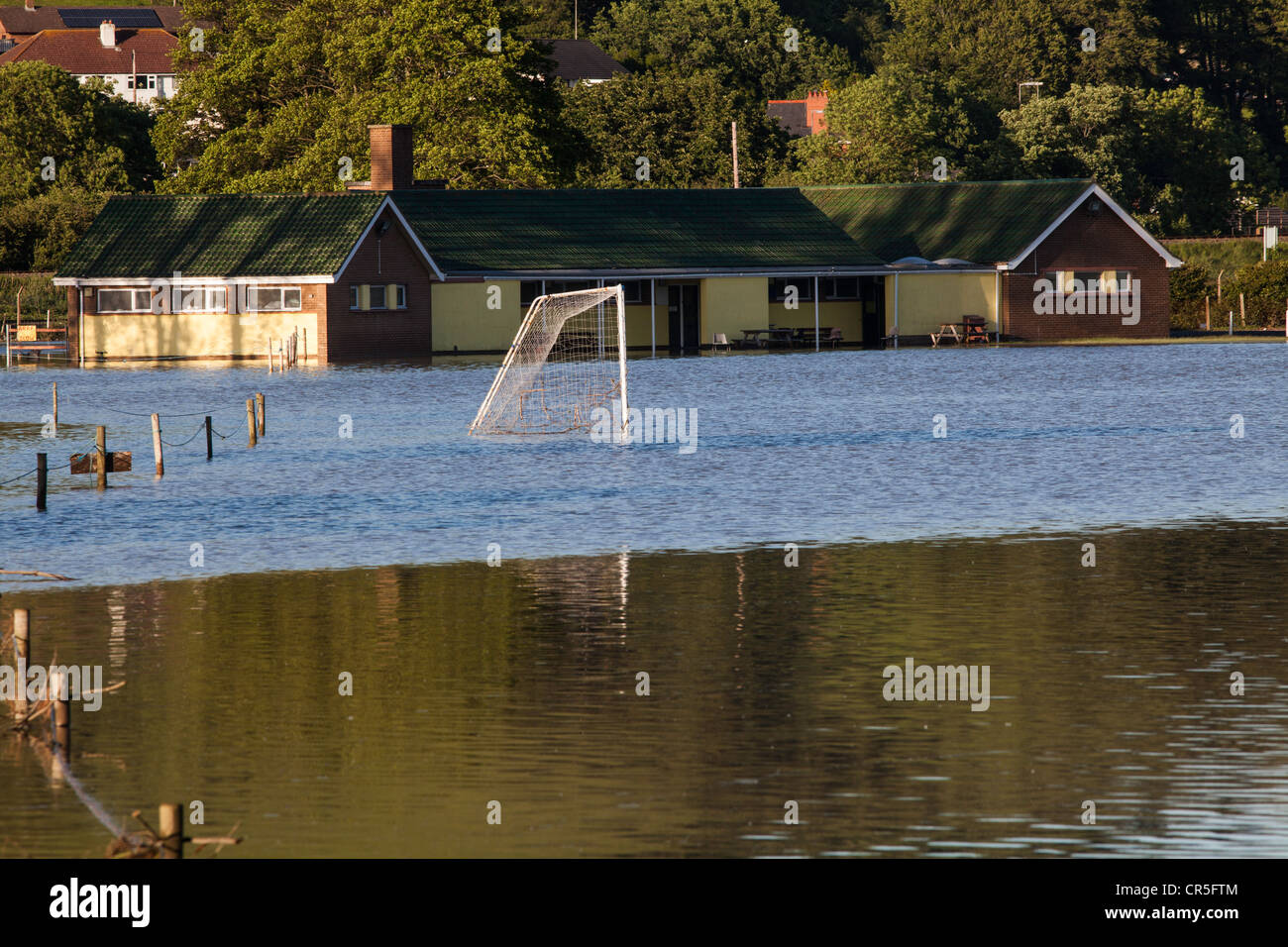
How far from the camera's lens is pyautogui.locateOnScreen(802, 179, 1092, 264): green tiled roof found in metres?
71.7

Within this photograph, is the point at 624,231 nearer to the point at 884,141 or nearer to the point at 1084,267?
the point at 1084,267

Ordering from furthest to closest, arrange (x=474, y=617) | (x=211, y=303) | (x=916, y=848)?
(x=211, y=303) < (x=474, y=617) < (x=916, y=848)

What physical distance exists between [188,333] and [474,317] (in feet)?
29.2

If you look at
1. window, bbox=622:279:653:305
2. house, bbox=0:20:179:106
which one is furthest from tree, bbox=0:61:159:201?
house, bbox=0:20:179:106

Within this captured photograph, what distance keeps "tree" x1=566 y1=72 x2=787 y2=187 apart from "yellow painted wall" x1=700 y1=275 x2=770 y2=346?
2603 cm

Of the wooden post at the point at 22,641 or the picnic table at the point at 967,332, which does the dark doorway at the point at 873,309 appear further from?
the wooden post at the point at 22,641

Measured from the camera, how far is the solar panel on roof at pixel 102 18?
195 metres

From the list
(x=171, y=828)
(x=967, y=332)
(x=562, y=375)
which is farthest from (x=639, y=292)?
(x=171, y=828)

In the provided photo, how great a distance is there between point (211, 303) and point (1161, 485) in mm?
43509

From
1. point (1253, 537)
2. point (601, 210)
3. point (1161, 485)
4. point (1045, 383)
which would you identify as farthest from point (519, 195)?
point (1253, 537)

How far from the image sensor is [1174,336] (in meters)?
73.5

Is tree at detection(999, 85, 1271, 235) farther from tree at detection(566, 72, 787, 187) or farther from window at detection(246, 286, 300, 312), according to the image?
window at detection(246, 286, 300, 312)

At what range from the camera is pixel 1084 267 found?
238ft

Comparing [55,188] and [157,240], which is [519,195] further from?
[55,188]
